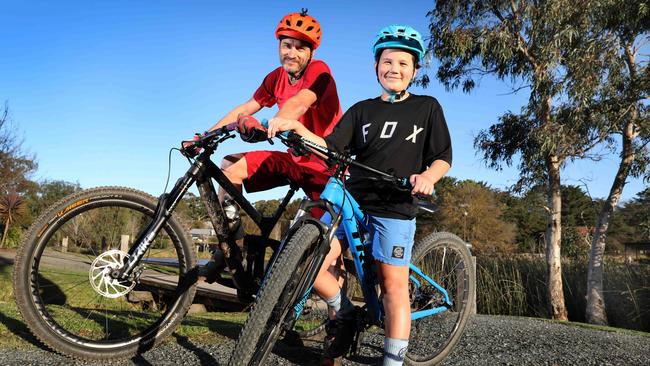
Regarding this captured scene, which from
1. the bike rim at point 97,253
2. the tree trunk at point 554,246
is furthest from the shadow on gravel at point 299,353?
the tree trunk at point 554,246

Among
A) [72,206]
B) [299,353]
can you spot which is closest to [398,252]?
[299,353]

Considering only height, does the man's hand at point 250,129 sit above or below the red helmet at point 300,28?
below

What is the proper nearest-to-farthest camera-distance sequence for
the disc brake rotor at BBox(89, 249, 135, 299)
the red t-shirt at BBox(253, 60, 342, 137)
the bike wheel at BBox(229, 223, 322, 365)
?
the bike wheel at BBox(229, 223, 322, 365)
the disc brake rotor at BBox(89, 249, 135, 299)
the red t-shirt at BBox(253, 60, 342, 137)

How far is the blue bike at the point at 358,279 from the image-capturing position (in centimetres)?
202

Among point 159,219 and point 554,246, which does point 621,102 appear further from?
point 159,219

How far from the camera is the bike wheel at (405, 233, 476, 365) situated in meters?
3.49

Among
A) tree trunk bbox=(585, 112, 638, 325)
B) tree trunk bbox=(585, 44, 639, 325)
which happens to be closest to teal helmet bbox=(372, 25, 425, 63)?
tree trunk bbox=(585, 112, 638, 325)

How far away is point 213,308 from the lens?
8844 mm

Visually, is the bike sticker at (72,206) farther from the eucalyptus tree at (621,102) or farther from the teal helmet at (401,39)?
the eucalyptus tree at (621,102)

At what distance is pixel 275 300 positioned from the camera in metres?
2.01

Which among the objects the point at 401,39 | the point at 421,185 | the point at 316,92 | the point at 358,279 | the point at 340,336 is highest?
the point at 401,39

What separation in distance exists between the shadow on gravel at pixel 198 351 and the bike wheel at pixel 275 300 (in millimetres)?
1267

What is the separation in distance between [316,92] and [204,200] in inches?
38.4

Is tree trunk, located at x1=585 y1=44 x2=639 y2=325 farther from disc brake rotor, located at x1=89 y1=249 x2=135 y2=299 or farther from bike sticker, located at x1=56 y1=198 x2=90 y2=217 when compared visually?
bike sticker, located at x1=56 y1=198 x2=90 y2=217
